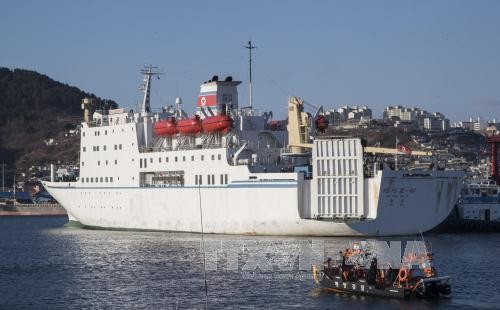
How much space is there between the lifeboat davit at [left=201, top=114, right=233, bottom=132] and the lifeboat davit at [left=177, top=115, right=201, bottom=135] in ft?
2.70

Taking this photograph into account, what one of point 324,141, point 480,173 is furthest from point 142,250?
point 480,173

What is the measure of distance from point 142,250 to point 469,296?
20643 mm

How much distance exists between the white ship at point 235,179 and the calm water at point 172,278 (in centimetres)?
168

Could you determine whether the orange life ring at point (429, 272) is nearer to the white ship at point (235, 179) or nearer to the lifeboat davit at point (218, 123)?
the white ship at point (235, 179)

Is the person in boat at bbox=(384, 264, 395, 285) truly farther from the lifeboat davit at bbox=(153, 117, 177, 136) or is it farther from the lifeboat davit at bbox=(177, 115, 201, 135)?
the lifeboat davit at bbox=(153, 117, 177, 136)

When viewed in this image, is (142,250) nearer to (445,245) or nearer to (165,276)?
(165,276)

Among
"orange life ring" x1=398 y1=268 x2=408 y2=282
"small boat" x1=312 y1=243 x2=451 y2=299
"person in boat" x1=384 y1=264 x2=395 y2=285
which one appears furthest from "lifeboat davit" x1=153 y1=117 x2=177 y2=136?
"orange life ring" x1=398 y1=268 x2=408 y2=282

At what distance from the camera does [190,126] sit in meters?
57.8

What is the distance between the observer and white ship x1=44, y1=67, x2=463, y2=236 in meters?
49.1

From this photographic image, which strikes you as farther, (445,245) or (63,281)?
(445,245)

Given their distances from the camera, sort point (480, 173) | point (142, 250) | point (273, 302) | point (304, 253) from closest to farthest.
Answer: point (273, 302), point (304, 253), point (142, 250), point (480, 173)

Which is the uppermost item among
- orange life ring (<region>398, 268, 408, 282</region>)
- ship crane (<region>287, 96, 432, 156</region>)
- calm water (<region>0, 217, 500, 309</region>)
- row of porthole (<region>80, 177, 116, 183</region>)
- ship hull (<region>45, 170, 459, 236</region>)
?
ship crane (<region>287, 96, 432, 156</region>)

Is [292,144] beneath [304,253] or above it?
above

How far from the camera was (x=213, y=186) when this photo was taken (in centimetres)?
5444
